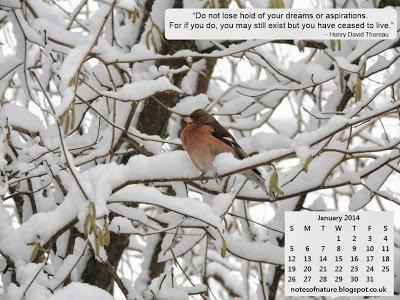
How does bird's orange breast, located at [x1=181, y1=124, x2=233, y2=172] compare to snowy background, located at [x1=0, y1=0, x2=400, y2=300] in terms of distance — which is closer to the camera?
snowy background, located at [x1=0, y1=0, x2=400, y2=300]

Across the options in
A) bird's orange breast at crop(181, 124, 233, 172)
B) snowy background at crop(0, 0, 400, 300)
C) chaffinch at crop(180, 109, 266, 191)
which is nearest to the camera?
snowy background at crop(0, 0, 400, 300)

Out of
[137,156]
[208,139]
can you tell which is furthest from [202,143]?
[137,156]

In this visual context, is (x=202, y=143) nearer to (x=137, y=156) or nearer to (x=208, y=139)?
(x=208, y=139)

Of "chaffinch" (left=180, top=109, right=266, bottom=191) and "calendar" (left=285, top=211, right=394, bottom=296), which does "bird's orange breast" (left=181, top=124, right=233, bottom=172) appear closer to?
"chaffinch" (left=180, top=109, right=266, bottom=191)

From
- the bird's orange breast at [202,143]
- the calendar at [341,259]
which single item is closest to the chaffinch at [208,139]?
the bird's orange breast at [202,143]

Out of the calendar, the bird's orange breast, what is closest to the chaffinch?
the bird's orange breast

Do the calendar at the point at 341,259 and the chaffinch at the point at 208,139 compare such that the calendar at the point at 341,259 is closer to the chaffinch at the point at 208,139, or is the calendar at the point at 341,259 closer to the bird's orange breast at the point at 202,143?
the chaffinch at the point at 208,139
